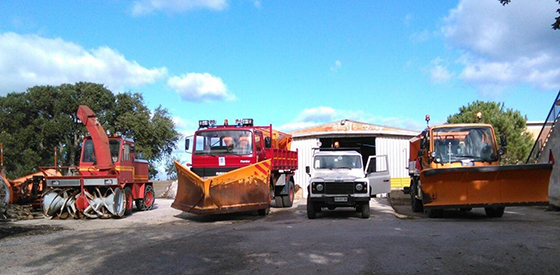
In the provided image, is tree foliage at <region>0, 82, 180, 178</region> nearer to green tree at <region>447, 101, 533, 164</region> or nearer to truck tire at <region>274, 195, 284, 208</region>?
truck tire at <region>274, 195, 284, 208</region>

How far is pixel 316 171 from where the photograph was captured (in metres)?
15.9

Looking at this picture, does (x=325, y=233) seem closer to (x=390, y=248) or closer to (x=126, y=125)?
(x=390, y=248)

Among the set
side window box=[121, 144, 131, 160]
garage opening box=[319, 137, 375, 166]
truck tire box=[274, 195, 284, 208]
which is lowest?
truck tire box=[274, 195, 284, 208]

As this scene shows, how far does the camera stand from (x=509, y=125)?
34.8 m

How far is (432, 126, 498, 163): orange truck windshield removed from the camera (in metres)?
13.7

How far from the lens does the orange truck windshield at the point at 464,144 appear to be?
13680 mm

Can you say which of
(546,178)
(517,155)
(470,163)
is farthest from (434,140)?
(517,155)

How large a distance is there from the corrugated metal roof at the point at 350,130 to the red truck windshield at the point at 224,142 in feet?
48.2

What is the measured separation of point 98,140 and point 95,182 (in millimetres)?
1587

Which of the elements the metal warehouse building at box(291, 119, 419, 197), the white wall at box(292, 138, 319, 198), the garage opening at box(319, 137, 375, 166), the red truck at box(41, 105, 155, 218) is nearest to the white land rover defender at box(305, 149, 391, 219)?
the red truck at box(41, 105, 155, 218)

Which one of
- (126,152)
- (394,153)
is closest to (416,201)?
(126,152)

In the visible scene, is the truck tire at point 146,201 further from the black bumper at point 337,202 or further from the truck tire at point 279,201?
the black bumper at point 337,202

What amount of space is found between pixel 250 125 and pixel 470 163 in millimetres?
7251

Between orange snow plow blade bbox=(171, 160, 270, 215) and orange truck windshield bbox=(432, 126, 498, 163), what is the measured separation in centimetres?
548
